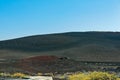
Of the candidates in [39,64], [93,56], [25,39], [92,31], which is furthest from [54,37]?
[39,64]

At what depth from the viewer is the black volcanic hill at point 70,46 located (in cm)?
11862

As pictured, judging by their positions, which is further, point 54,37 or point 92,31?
point 92,31

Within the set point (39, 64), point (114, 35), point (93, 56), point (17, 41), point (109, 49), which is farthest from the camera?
point (114, 35)

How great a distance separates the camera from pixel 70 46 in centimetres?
13338

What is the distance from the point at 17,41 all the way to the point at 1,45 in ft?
25.6

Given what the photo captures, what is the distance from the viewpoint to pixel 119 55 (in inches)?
4705

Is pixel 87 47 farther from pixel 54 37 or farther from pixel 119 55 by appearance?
pixel 54 37

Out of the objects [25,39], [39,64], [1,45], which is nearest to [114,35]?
[25,39]

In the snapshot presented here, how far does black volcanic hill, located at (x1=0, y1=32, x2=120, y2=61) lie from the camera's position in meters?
119

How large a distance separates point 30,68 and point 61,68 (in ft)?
18.4

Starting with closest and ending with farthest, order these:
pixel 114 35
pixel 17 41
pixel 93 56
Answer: pixel 93 56
pixel 17 41
pixel 114 35

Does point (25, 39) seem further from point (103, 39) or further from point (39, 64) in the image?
point (39, 64)

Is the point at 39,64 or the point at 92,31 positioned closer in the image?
the point at 39,64

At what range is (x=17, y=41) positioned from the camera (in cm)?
14138
